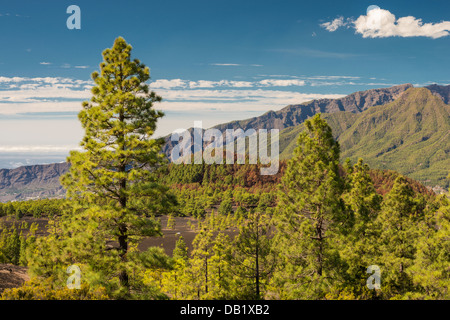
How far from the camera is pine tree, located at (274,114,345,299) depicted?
17.5 metres

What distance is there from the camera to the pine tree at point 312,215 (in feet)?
57.5

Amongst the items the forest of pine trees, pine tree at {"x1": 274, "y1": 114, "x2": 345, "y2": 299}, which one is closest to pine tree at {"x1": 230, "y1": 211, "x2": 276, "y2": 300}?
the forest of pine trees

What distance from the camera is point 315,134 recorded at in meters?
18.2

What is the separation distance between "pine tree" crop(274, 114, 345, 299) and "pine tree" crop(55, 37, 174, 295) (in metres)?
8.17

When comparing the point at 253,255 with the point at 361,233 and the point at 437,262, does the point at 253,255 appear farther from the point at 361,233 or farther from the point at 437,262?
the point at 437,262

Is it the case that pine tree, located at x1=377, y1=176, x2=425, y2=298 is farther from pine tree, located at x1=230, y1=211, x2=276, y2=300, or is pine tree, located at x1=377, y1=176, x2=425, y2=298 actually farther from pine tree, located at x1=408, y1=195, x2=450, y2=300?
pine tree, located at x1=230, y1=211, x2=276, y2=300

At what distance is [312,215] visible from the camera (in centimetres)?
1848

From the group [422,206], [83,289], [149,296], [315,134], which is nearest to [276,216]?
[315,134]

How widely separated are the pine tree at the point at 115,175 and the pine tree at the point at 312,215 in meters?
8.17

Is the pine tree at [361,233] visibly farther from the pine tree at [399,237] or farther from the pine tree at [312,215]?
the pine tree at [312,215]

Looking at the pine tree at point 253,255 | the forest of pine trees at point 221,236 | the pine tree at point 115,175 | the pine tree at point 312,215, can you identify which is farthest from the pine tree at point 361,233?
the pine tree at point 115,175

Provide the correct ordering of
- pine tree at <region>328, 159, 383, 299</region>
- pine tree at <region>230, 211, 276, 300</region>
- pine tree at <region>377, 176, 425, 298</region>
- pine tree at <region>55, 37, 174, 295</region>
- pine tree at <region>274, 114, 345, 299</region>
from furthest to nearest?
1. pine tree at <region>230, 211, 276, 300</region>
2. pine tree at <region>377, 176, 425, 298</region>
3. pine tree at <region>328, 159, 383, 299</region>
4. pine tree at <region>274, 114, 345, 299</region>
5. pine tree at <region>55, 37, 174, 295</region>

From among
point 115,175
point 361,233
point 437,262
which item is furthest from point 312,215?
point 115,175
